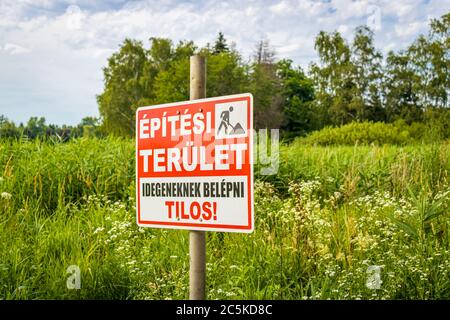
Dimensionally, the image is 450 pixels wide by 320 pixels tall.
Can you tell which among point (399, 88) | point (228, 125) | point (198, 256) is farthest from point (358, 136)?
point (228, 125)

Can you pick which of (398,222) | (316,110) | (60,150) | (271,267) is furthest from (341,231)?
(316,110)

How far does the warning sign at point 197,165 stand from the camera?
2514 millimetres

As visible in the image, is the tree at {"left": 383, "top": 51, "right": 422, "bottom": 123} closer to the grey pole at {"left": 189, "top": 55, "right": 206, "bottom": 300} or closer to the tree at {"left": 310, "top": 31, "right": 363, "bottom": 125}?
the tree at {"left": 310, "top": 31, "right": 363, "bottom": 125}

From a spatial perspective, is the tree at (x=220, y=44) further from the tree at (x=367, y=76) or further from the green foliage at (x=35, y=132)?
the green foliage at (x=35, y=132)

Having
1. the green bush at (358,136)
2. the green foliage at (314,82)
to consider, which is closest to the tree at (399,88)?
the green foliage at (314,82)

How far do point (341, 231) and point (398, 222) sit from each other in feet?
1.94

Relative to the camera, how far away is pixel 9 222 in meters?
5.31

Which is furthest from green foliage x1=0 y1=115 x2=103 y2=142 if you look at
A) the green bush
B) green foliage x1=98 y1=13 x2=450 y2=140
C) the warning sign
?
green foliage x1=98 y1=13 x2=450 y2=140

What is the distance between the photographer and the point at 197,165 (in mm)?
2646

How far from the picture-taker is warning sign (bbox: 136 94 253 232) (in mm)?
2514

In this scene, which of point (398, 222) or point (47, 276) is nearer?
point (47, 276)

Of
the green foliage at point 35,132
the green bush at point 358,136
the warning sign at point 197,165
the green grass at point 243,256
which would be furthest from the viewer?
the green bush at point 358,136
